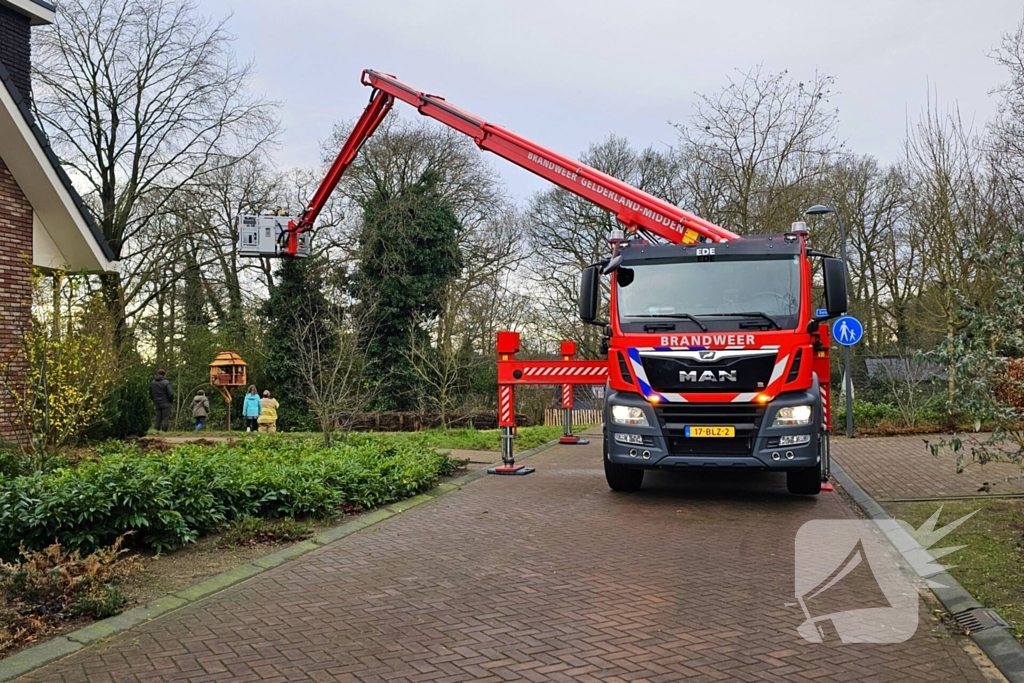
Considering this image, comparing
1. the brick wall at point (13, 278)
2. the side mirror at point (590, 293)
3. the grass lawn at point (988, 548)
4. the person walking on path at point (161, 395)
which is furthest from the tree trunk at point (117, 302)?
the grass lawn at point (988, 548)

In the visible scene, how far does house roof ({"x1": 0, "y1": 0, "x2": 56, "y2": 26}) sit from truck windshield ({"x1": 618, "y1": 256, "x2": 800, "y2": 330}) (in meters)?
11.4

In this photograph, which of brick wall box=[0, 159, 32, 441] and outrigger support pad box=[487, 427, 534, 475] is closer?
brick wall box=[0, 159, 32, 441]

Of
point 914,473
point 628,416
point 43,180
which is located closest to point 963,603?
point 628,416

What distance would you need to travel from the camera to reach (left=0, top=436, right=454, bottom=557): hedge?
6.59 metres

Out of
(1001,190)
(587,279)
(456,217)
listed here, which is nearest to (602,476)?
(587,279)

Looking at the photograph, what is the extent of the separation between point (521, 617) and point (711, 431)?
433 cm

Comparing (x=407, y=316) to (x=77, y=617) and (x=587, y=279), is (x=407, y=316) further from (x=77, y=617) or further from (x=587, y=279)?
(x=77, y=617)

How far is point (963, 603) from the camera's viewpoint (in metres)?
5.75

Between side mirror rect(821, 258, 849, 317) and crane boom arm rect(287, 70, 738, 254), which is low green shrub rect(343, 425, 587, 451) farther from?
side mirror rect(821, 258, 849, 317)

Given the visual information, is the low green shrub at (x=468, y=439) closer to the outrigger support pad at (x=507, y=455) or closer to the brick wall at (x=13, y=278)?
the outrigger support pad at (x=507, y=455)

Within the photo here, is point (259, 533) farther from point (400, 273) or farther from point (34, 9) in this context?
point (400, 273)

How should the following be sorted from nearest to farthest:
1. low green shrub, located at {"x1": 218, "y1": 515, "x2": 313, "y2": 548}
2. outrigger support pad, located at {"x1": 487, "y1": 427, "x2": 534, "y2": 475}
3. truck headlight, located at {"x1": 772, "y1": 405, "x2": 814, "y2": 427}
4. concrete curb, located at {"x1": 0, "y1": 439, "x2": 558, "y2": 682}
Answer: concrete curb, located at {"x1": 0, "y1": 439, "x2": 558, "y2": 682}
low green shrub, located at {"x1": 218, "y1": 515, "x2": 313, "y2": 548}
truck headlight, located at {"x1": 772, "y1": 405, "x2": 814, "y2": 427}
outrigger support pad, located at {"x1": 487, "y1": 427, "x2": 534, "y2": 475}

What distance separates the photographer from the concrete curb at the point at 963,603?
15.3 feet

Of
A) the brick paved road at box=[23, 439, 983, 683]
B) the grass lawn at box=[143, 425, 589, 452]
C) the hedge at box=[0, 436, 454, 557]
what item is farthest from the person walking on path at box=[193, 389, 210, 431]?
the brick paved road at box=[23, 439, 983, 683]
